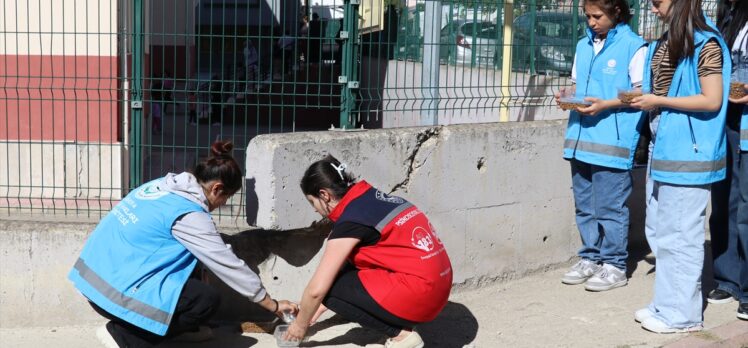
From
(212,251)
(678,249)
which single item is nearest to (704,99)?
(678,249)

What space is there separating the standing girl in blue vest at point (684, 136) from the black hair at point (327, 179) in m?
1.53

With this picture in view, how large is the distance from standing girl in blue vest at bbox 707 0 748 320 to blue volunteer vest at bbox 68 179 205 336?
291cm

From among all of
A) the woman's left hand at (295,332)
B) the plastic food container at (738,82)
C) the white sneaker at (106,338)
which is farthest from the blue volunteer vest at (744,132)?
the white sneaker at (106,338)

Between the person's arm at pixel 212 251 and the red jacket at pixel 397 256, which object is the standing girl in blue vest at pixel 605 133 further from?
the person's arm at pixel 212 251

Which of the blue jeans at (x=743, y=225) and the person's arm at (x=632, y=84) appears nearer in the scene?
the blue jeans at (x=743, y=225)

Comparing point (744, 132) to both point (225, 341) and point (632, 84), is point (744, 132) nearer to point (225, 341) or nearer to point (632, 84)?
point (632, 84)

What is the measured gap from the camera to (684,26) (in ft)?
15.9

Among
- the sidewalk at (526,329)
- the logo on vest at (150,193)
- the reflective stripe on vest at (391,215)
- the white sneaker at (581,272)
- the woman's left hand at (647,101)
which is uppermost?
the woman's left hand at (647,101)

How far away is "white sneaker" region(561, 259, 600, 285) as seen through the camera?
6172 mm

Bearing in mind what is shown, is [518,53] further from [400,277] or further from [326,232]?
[400,277]

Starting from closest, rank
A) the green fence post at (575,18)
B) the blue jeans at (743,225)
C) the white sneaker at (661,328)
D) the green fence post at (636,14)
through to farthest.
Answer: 1. the white sneaker at (661,328)
2. the blue jeans at (743,225)
3. the green fence post at (575,18)
4. the green fence post at (636,14)

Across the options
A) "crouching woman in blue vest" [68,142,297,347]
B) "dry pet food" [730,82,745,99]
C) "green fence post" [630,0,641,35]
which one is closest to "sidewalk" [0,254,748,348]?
"crouching woman in blue vest" [68,142,297,347]

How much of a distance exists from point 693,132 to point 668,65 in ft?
1.21

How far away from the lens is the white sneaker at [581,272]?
6172 millimetres
